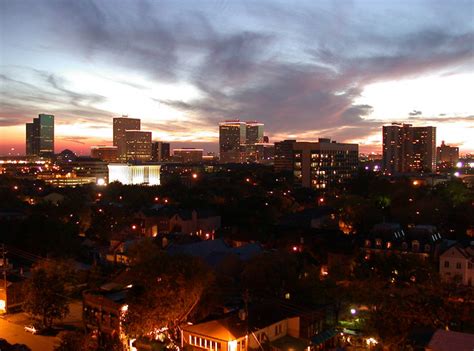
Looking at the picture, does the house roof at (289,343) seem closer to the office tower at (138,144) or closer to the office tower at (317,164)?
the office tower at (317,164)

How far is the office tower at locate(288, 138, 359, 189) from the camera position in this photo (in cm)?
6600

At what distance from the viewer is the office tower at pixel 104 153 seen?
128562 mm

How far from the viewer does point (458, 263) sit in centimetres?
1911

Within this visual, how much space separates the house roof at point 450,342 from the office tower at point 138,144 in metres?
148

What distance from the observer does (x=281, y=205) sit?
38188 millimetres

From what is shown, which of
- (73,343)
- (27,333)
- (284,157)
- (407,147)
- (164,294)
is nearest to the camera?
(73,343)

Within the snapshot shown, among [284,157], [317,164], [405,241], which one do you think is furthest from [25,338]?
[284,157]

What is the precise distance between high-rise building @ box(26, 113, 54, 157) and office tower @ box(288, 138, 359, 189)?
10675 cm

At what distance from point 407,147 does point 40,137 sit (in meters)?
109

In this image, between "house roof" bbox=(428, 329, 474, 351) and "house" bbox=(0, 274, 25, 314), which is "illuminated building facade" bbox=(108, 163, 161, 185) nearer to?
"house" bbox=(0, 274, 25, 314)

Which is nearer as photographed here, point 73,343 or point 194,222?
point 73,343

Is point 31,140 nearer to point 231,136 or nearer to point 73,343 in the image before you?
point 231,136

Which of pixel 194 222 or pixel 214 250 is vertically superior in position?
pixel 214 250

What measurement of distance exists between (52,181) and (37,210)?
174 feet
